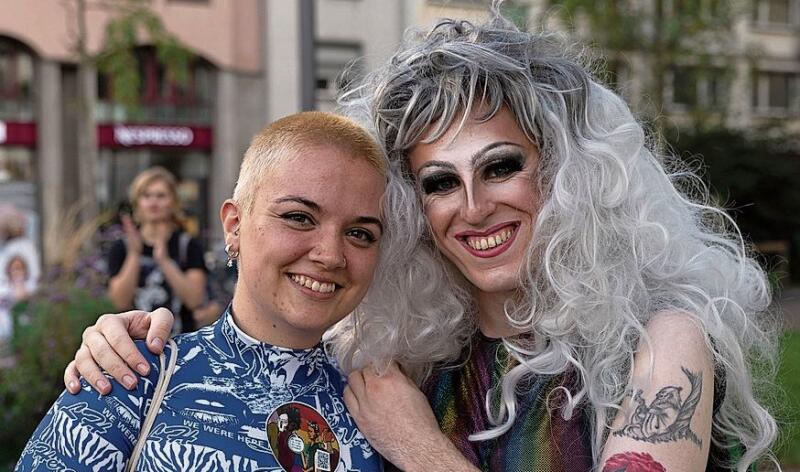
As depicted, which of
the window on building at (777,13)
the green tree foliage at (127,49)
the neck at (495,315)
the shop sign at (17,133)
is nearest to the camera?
the neck at (495,315)

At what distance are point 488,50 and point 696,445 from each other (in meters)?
1.02

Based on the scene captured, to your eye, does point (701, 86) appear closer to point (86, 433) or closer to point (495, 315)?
point (495, 315)

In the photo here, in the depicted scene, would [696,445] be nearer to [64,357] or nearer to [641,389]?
[641,389]

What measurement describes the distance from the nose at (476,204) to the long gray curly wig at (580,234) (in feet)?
0.43

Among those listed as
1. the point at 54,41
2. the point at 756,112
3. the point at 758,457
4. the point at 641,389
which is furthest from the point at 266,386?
the point at 756,112

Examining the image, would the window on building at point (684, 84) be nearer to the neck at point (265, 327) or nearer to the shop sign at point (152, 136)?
the shop sign at point (152, 136)

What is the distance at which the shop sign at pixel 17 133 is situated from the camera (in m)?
19.2

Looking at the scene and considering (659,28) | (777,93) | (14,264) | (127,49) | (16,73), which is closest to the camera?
(14,264)

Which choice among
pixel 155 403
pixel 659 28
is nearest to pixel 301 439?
pixel 155 403

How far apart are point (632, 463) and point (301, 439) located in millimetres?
698

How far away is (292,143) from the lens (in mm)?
2020

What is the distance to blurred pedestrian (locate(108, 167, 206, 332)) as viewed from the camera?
501cm

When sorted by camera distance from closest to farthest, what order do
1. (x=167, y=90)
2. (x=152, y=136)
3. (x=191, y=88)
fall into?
1. (x=152, y=136)
2. (x=167, y=90)
3. (x=191, y=88)

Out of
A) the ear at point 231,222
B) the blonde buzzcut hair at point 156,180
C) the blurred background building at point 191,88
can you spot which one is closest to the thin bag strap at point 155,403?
the ear at point 231,222
